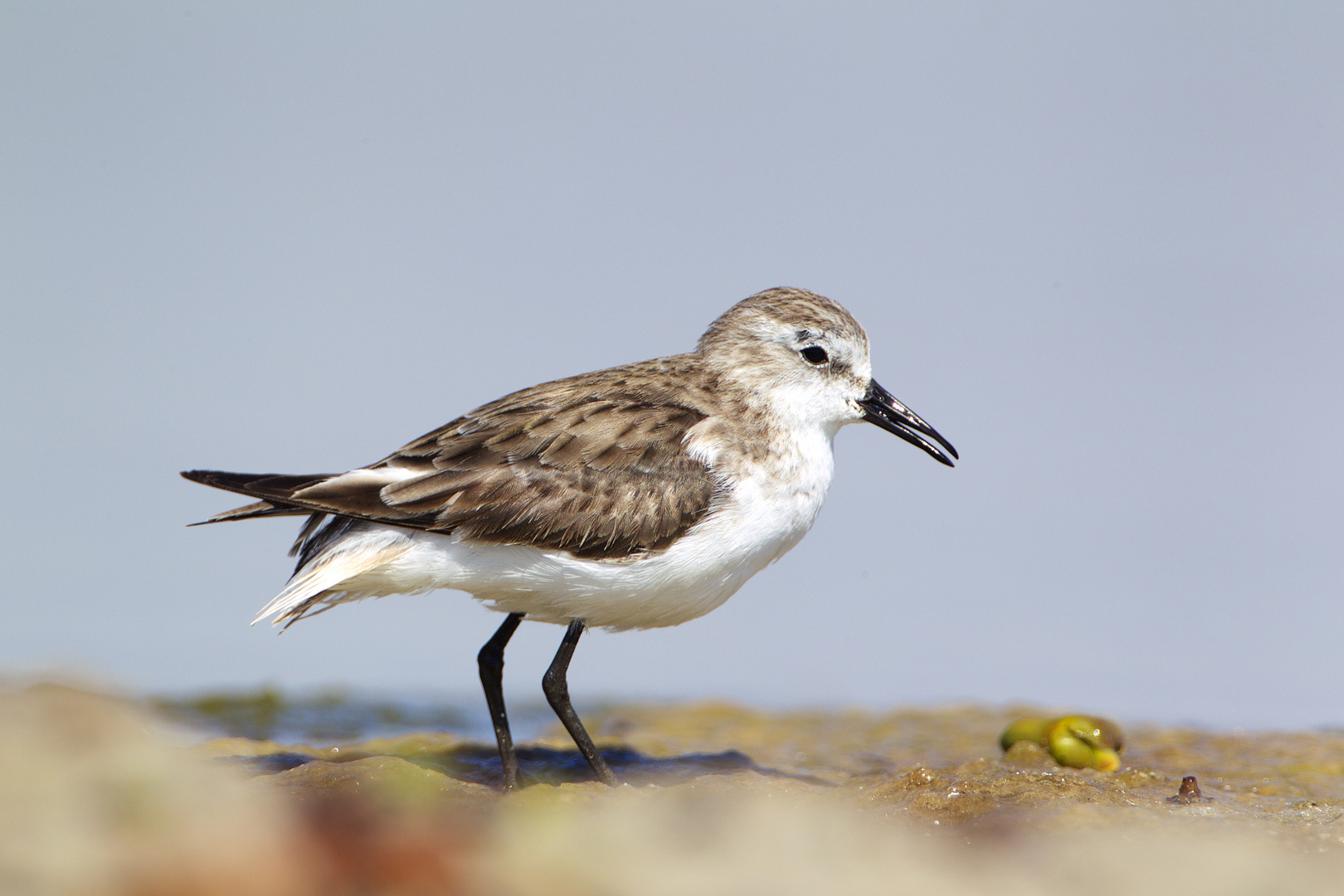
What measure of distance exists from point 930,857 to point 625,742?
4082mm

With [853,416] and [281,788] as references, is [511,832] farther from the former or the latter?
[853,416]

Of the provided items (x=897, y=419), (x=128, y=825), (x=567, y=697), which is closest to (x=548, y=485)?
(x=567, y=697)

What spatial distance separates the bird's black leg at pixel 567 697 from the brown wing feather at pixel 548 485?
2.14ft

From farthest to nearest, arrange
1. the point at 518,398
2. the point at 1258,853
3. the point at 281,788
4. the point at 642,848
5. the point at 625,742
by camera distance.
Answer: the point at 625,742 < the point at 518,398 < the point at 281,788 < the point at 1258,853 < the point at 642,848

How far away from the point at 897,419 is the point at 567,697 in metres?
2.54

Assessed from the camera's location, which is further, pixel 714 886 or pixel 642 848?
pixel 642 848

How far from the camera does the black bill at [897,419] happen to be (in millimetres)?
7211

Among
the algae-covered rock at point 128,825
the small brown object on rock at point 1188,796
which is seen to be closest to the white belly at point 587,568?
the algae-covered rock at point 128,825

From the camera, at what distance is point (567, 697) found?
6.64 metres

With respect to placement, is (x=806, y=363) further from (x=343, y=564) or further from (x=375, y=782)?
(x=375, y=782)

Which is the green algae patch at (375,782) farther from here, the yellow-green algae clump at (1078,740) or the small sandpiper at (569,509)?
the yellow-green algae clump at (1078,740)

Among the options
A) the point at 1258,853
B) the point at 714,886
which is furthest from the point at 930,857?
the point at 1258,853

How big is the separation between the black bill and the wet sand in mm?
1862

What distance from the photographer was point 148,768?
4531mm
